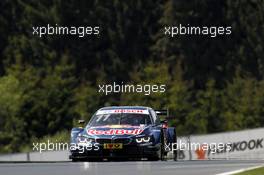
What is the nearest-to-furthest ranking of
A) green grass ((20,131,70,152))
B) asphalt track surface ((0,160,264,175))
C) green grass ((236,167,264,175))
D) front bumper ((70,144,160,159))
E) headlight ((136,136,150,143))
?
asphalt track surface ((0,160,264,175))
green grass ((236,167,264,175))
front bumper ((70,144,160,159))
headlight ((136,136,150,143))
green grass ((20,131,70,152))

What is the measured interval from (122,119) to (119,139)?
1.02 meters

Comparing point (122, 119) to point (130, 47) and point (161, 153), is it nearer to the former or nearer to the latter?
point (161, 153)

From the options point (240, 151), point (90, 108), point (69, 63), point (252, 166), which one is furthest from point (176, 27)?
point (252, 166)

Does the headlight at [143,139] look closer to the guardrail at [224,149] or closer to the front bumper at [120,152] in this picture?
the front bumper at [120,152]

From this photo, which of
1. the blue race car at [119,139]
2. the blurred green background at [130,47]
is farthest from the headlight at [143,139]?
the blurred green background at [130,47]

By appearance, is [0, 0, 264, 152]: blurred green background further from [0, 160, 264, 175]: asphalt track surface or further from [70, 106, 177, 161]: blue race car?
[0, 160, 264, 175]: asphalt track surface

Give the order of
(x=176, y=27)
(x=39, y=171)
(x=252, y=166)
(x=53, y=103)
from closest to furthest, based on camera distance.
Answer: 1. (x=39, y=171)
2. (x=252, y=166)
3. (x=53, y=103)
4. (x=176, y=27)

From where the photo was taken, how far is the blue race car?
57.5 ft

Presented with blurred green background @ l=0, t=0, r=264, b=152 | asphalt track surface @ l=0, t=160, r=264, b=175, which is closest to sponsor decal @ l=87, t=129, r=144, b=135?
asphalt track surface @ l=0, t=160, r=264, b=175

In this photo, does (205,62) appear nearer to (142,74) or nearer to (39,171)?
(142,74)

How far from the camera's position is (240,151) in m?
40.8

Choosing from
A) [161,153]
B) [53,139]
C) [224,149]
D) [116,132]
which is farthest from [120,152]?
[53,139]

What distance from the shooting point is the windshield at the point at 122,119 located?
18514 millimetres

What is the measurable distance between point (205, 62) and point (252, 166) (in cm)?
5776
